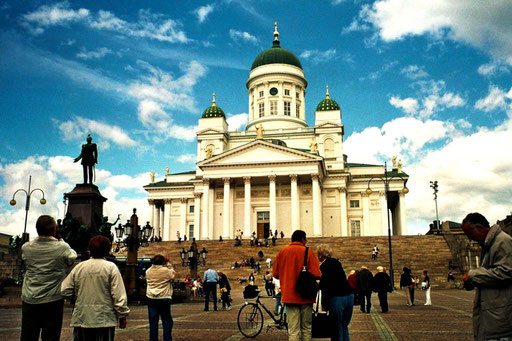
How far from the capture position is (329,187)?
63312mm

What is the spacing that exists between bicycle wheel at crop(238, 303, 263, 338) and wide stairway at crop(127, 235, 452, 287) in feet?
88.3

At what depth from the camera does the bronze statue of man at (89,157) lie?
19.3m

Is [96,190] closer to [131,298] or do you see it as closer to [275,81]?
[131,298]

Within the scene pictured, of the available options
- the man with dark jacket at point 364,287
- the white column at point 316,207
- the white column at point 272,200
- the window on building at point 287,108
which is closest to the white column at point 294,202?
the white column at point 316,207

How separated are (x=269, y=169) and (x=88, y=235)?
140ft

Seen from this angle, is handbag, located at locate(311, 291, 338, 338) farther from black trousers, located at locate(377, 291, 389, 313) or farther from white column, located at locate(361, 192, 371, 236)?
white column, located at locate(361, 192, 371, 236)

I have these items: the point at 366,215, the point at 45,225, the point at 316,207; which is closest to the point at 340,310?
the point at 45,225

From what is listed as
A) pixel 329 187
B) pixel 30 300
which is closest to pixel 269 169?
pixel 329 187

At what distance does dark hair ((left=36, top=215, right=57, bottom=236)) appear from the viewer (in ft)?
22.5

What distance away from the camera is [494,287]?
17.7 ft

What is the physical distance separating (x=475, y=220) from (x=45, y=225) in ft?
18.2

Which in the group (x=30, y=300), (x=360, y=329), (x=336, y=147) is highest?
(x=336, y=147)

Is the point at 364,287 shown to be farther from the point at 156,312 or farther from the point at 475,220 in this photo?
the point at 475,220

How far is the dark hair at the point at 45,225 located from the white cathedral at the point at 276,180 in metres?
50.0
